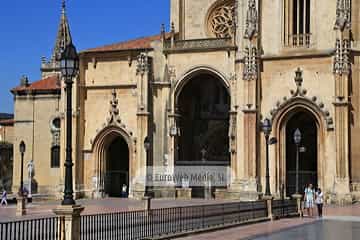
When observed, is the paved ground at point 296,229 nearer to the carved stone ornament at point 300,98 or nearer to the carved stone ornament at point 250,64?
the carved stone ornament at point 300,98

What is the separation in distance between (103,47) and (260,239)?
33.4m

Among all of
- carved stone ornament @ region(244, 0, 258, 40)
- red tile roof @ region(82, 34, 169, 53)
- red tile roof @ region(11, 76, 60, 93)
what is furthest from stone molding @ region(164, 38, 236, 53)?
red tile roof @ region(11, 76, 60, 93)

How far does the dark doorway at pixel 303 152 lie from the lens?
47.1m

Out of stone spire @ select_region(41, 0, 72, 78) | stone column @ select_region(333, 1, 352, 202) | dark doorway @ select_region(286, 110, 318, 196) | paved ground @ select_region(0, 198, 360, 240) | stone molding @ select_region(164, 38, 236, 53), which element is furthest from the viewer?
stone spire @ select_region(41, 0, 72, 78)

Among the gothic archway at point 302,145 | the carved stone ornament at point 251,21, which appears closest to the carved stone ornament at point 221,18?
the carved stone ornament at point 251,21

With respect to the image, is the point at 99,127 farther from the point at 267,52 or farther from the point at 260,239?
the point at 260,239

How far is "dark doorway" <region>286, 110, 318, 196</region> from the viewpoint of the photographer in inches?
1855

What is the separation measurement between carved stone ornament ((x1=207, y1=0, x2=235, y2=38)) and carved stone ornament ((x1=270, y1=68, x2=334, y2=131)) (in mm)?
10160

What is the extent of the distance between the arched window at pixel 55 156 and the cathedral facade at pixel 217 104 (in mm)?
213

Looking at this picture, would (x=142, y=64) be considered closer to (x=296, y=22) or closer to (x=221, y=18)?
(x=221, y=18)

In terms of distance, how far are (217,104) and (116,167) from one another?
8.83 m

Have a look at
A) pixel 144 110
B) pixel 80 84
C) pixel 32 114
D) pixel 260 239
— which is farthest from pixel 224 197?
pixel 260 239

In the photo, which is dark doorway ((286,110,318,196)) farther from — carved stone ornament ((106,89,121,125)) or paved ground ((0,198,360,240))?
carved stone ornament ((106,89,121,125))

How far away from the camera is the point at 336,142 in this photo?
4381cm
